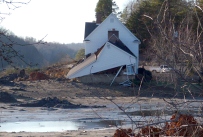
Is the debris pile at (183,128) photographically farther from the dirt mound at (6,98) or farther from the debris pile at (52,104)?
the dirt mound at (6,98)

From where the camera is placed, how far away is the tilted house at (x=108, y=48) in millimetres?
41375

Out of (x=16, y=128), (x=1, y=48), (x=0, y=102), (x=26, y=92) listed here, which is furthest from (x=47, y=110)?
(x=1, y=48)

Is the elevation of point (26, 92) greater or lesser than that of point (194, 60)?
lesser

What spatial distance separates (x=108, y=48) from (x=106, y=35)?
4377 mm

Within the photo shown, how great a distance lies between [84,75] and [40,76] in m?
6.50

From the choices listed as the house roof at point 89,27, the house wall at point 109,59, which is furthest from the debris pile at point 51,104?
the house roof at point 89,27

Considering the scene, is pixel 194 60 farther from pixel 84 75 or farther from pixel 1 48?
pixel 84 75

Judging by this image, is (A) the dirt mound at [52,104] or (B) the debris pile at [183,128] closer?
(B) the debris pile at [183,128]

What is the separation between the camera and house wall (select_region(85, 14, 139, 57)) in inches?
1804

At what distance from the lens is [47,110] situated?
26.5 meters

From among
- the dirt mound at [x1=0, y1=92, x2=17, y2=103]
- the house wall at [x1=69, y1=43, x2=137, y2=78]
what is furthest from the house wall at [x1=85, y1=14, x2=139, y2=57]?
the dirt mound at [x1=0, y1=92, x2=17, y2=103]

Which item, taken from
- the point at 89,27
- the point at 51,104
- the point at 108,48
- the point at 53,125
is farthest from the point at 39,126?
the point at 89,27

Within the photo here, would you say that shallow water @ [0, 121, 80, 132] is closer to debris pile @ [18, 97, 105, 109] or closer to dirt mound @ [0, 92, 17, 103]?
debris pile @ [18, 97, 105, 109]

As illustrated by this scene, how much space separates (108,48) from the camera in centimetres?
4188
